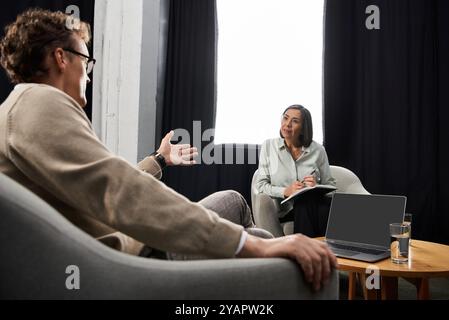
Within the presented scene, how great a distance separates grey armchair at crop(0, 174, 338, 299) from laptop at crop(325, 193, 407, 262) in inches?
40.3

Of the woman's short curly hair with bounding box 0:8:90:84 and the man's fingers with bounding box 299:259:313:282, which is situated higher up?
the woman's short curly hair with bounding box 0:8:90:84

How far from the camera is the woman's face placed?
9.46 feet

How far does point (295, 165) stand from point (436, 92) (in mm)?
1507

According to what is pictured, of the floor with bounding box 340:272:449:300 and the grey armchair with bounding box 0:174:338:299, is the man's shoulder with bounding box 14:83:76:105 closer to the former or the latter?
the grey armchair with bounding box 0:174:338:299

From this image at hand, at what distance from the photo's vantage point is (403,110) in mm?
3422

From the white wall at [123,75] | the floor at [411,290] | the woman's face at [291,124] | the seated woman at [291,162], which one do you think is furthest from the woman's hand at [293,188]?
the white wall at [123,75]

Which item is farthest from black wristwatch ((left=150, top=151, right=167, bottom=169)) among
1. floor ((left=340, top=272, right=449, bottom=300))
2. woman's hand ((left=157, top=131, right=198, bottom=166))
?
floor ((left=340, top=272, right=449, bottom=300))

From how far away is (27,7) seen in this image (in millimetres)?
3045

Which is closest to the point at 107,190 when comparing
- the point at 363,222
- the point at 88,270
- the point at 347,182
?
the point at 88,270

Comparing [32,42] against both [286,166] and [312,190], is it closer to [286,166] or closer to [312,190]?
[312,190]

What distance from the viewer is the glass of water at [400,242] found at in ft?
5.04

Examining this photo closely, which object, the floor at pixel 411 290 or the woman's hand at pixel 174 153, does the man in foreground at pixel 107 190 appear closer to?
the woman's hand at pixel 174 153
